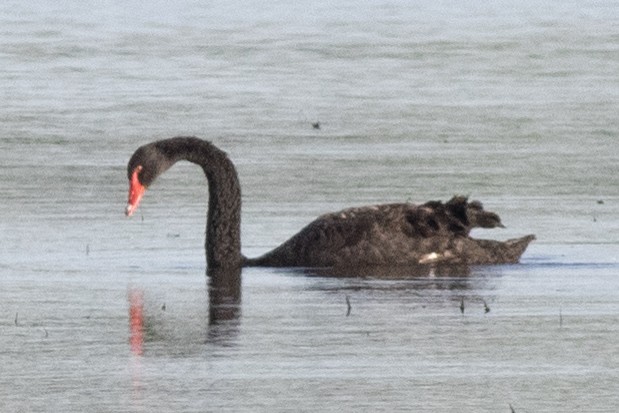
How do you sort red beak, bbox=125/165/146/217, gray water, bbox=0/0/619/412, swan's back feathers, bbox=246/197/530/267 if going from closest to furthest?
gray water, bbox=0/0/619/412, red beak, bbox=125/165/146/217, swan's back feathers, bbox=246/197/530/267

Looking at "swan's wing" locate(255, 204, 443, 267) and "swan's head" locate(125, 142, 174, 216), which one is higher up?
"swan's head" locate(125, 142, 174, 216)

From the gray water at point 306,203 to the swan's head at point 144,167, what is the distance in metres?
0.33

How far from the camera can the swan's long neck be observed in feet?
38.4

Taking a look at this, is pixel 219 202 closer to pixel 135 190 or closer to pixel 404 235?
pixel 135 190

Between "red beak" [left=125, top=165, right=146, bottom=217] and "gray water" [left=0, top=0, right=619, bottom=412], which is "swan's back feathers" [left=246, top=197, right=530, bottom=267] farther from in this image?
"red beak" [left=125, top=165, right=146, bottom=217]

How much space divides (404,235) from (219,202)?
41.1 inches

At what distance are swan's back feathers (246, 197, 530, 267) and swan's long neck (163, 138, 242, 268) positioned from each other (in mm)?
187

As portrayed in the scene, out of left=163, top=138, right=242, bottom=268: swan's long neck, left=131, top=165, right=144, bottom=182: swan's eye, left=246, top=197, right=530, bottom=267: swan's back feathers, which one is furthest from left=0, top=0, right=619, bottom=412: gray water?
left=131, top=165, right=144, bottom=182: swan's eye

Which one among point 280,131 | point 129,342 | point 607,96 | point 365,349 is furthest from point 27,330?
point 607,96

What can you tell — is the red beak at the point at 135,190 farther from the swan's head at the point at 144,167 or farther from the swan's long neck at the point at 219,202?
the swan's long neck at the point at 219,202

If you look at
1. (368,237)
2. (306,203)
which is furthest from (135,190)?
(306,203)

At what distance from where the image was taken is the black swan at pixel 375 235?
1172cm

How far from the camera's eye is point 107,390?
25.0ft

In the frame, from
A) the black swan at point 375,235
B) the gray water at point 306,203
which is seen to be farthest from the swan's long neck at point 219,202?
the gray water at point 306,203
